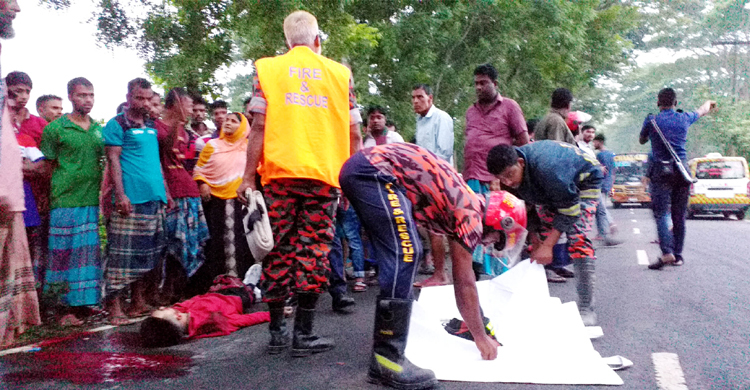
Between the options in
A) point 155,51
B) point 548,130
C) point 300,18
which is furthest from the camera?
point 155,51

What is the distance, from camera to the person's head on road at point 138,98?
5.26 meters

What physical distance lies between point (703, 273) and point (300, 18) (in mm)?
5142

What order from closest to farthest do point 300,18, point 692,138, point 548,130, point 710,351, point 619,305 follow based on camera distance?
point 710,351 < point 300,18 < point 619,305 < point 548,130 < point 692,138

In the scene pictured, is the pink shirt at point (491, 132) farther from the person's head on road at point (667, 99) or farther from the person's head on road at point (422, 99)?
the person's head on road at point (667, 99)

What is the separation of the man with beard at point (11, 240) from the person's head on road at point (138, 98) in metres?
2.22

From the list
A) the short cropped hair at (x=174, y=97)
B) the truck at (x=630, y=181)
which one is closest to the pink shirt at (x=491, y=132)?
the short cropped hair at (x=174, y=97)

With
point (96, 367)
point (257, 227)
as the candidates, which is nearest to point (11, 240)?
point (96, 367)

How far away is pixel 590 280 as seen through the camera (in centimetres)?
452

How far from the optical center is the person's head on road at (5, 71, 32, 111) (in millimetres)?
5262

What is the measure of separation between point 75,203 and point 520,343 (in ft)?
11.6

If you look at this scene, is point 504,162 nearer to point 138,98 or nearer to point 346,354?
point 346,354

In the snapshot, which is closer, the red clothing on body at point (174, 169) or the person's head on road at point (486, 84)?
the red clothing on body at point (174, 169)


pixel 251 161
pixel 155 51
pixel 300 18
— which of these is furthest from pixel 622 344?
pixel 155 51

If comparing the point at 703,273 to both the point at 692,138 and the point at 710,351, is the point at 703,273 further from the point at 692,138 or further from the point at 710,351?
the point at 692,138
